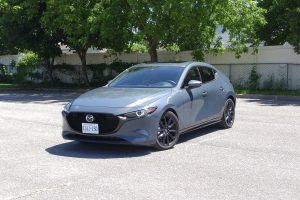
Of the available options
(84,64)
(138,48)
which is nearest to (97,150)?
(84,64)

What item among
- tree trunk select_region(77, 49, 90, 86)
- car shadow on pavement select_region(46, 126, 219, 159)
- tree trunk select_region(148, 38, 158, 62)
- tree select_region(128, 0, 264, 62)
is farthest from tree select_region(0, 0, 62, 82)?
car shadow on pavement select_region(46, 126, 219, 159)

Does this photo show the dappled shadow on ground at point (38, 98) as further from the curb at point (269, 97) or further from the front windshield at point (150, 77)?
the front windshield at point (150, 77)

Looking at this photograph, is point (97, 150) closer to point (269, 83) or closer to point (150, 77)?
point (150, 77)

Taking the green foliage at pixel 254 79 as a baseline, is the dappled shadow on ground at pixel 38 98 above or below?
below

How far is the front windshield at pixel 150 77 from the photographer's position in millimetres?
9344

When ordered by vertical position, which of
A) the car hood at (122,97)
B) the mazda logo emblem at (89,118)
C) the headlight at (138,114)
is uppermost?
the car hood at (122,97)

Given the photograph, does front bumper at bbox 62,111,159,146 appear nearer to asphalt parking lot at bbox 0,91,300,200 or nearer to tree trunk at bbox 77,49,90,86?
asphalt parking lot at bbox 0,91,300,200

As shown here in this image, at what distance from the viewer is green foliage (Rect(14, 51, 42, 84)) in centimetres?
3334

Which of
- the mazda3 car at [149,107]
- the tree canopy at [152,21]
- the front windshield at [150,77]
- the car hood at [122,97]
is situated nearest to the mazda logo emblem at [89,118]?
the mazda3 car at [149,107]

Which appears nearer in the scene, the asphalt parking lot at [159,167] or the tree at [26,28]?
the asphalt parking lot at [159,167]

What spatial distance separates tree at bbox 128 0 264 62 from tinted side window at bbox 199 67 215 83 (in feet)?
35.8

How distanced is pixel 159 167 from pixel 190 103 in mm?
2341

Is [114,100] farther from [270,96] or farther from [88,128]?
[270,96]

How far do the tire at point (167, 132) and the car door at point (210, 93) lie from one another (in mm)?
1055
